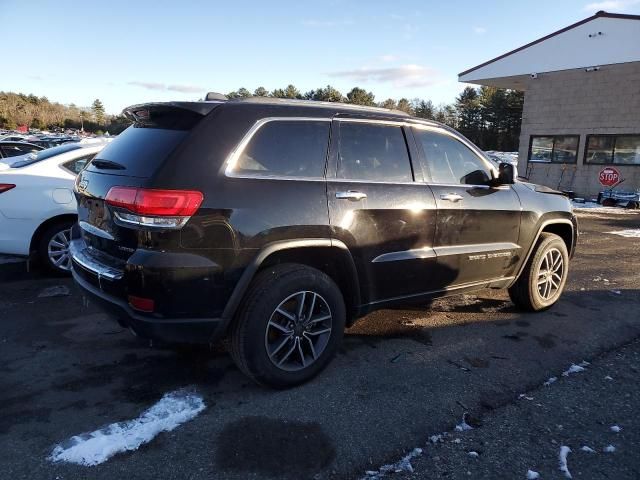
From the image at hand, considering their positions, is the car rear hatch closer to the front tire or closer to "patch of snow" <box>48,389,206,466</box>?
the front tire

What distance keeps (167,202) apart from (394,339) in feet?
7.78

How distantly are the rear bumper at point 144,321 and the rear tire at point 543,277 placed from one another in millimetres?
3280

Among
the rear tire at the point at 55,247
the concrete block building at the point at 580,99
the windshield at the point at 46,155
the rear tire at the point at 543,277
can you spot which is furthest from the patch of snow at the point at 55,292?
the concrete block building at the point at 580,99

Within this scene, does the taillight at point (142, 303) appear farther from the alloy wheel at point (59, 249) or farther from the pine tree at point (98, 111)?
the pine tree at point (98, 111)

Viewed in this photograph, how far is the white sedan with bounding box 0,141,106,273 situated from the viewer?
5.54 metres

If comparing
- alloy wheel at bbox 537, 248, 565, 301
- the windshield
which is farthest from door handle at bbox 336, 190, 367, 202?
the windshield

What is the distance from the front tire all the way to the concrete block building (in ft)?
57.9

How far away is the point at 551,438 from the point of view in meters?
2.87

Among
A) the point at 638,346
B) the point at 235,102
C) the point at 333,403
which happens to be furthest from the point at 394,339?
the point at 235,102

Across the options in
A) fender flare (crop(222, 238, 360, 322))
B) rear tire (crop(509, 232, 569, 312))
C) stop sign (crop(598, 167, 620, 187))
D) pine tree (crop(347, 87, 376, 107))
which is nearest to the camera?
fender flare (crop(222, 238, 360, 322))

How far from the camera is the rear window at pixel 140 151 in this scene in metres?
2.99

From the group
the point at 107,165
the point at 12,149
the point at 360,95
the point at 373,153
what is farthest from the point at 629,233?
the point at 360,95

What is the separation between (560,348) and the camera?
4.21m

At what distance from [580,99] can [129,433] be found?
20311mm
